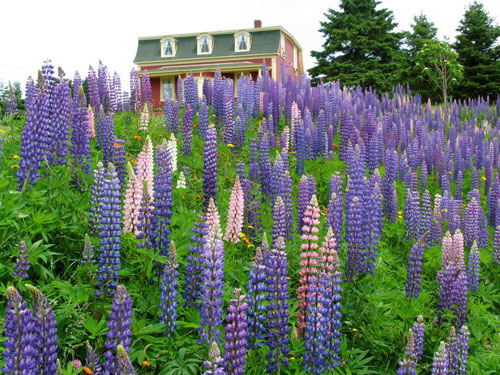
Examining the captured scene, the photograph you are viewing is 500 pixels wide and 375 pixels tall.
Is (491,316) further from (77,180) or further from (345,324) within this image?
(77,180)

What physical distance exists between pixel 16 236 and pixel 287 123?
734cm

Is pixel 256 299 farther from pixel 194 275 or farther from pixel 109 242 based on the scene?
pixel 109 242

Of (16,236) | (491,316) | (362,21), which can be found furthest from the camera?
(362,21)

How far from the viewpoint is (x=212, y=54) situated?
117ft

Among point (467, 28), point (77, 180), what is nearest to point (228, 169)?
point (77, 180)

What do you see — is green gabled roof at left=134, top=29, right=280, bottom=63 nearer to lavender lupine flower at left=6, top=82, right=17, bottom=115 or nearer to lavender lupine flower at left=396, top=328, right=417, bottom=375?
lavender lupine flower at left=6, top=82, right=17, bottom=115

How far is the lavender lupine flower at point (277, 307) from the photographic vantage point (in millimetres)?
3230

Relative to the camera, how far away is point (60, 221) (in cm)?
416

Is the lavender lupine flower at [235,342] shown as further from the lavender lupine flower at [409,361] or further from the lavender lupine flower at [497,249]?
the lavender lupine flower at [497,249]

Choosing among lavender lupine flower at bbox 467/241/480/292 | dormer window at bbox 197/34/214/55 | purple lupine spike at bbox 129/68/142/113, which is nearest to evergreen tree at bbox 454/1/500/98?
dormer window at bbox 197/34/214/55

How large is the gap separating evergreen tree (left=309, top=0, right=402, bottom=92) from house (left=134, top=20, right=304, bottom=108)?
5027mm

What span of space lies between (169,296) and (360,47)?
90.8 ft

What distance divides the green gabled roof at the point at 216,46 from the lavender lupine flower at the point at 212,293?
106ft

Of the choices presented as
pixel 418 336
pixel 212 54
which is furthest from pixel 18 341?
pixel 212 54
